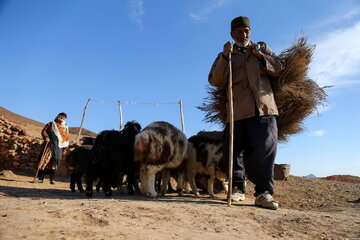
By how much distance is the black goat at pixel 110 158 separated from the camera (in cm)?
464

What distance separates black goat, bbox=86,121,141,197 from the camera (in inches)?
183

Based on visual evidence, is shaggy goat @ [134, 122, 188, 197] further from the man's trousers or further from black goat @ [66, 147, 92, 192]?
black goat @ [66, 147, 92, 192]

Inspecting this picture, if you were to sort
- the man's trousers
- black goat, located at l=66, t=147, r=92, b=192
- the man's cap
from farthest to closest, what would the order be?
1. black goat, located at l=66, t=147, r=92, b=192
2. the man's cap
3. the man's trousers

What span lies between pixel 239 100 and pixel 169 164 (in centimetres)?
159

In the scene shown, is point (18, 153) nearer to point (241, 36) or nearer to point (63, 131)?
point (63, 131)

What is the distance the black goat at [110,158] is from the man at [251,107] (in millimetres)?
1584

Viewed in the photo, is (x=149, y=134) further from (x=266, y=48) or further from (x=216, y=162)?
(x=266, y=48)

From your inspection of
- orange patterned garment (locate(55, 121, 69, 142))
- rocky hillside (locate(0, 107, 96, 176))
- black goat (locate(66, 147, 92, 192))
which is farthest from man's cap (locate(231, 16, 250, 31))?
rocky hillside (locate(0, 107, 96, 176))

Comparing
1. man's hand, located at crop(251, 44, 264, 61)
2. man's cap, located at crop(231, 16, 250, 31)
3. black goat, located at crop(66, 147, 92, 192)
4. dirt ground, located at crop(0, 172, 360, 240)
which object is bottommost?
dirt ground, located at crop(0, 172, 360, 240)

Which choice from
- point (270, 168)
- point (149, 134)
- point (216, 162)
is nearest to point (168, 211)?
point (270, 168)

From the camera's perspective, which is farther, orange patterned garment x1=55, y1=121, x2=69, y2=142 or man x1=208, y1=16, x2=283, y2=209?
orange patterned garment x1=55, y1=121, x2=69, y2=142

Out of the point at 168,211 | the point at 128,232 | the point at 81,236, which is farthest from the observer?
the point at 168,211

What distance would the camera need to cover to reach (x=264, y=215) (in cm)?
309

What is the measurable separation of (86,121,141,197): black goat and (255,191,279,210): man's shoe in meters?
2.11
